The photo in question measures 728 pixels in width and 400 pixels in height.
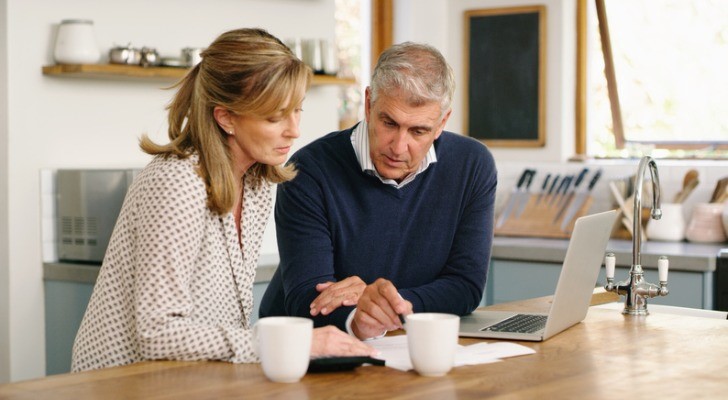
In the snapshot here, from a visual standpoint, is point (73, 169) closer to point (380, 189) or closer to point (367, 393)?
point (380, 189)

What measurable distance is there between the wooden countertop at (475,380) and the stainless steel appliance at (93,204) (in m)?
2.10

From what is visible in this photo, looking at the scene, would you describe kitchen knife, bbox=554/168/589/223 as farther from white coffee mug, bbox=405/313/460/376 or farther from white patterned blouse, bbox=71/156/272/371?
white coffee mug, bbox=405/313/460/376

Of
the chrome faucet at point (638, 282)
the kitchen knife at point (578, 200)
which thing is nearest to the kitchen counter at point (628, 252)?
the kitchen knife at point (578, 200)

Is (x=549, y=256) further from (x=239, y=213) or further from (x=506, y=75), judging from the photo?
(x=239, y=213)

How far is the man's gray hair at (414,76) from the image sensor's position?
2.57 metres

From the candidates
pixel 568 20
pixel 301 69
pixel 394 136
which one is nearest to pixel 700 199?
pixel 568 20

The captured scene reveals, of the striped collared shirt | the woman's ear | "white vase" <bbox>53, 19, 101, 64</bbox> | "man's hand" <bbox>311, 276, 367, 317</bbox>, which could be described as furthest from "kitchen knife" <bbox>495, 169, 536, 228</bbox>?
the woman's ear

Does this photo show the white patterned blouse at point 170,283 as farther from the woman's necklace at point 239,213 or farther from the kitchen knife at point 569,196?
the kitchen knife at point 569,196

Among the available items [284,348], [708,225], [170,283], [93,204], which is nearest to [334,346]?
[284,348]

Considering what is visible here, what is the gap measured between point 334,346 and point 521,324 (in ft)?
2.19

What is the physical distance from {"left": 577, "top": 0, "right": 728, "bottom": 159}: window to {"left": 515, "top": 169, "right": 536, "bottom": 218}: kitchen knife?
1.15 ft

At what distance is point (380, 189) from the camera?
109 inches

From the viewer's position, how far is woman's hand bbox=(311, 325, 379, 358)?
1.98 meters

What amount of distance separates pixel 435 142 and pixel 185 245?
102 cm
